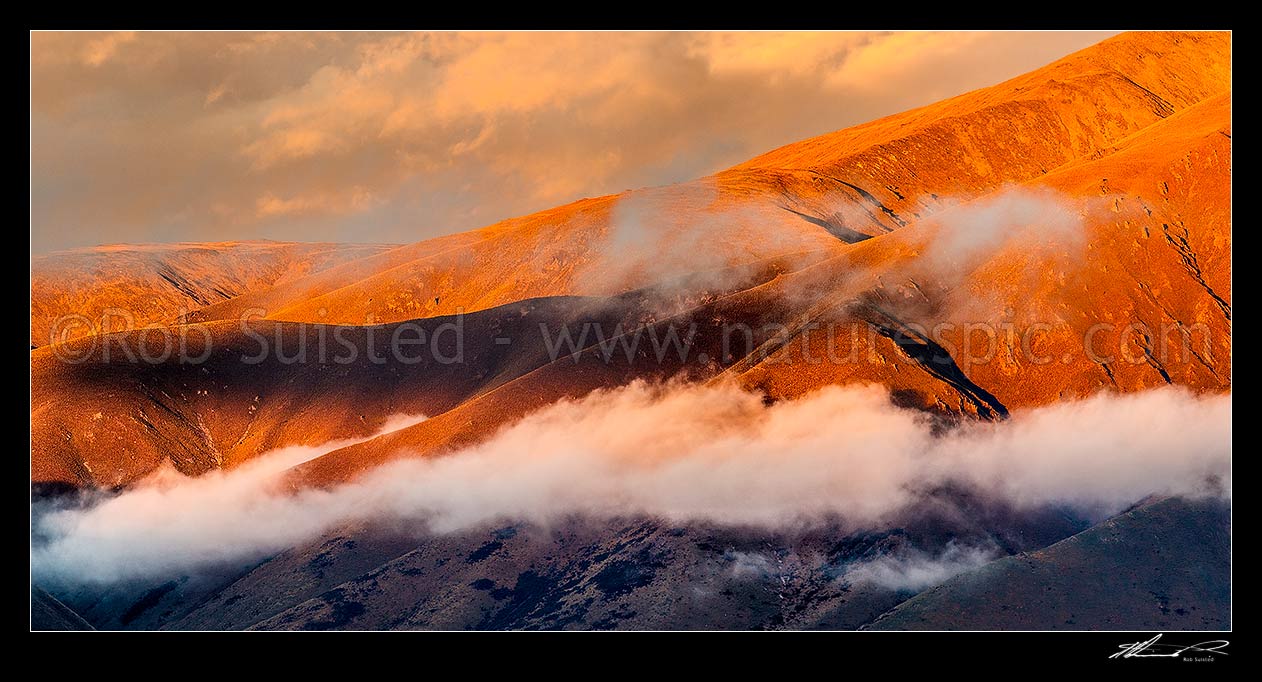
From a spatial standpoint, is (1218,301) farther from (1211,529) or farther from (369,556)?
(369,556)

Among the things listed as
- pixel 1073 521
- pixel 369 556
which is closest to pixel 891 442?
pixel 1073 521

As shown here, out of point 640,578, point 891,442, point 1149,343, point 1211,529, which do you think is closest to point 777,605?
point 640,578

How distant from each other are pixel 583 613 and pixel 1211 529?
212 feet

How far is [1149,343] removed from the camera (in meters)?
185

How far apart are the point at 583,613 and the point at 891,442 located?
41.3m

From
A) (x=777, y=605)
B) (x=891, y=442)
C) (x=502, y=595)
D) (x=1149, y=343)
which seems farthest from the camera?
(x=1149, y=343)

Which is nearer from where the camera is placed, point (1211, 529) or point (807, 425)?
point (1211, 529)

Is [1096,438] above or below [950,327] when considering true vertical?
below

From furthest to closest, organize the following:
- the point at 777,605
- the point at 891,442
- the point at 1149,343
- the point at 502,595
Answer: the point at 1149,343, the point at 891,442, the point at 502,595, the point at 777,605

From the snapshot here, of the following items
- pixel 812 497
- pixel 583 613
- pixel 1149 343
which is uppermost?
pixel 1149 343

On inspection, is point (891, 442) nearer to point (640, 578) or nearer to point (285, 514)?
point (640, 578)
